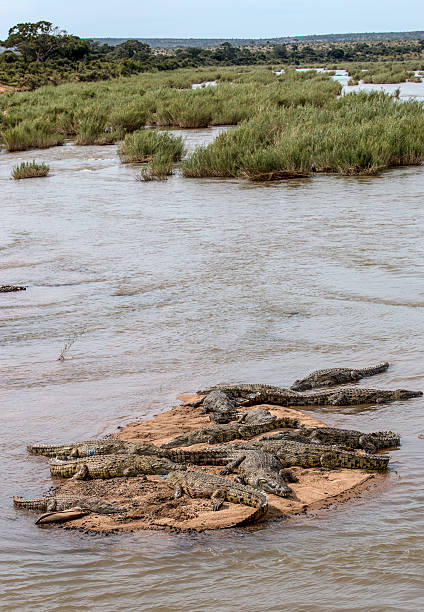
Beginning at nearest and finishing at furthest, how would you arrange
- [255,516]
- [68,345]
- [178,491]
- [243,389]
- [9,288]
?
1. [255,516]
2. [178,491]
3. [243,389]
4. [68,345]
5. [9,288]

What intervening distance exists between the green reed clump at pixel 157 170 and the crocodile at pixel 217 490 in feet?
51.7

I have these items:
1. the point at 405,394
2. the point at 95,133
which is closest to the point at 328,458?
the point at 405,394

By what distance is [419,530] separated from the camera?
14.9 feet

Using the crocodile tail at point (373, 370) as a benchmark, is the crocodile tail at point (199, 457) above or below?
below

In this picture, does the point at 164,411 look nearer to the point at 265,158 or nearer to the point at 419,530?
the point at 419,530

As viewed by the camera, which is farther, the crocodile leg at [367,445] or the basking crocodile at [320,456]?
the crocodile leg at [367,445]

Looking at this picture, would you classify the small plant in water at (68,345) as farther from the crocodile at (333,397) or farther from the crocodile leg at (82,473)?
the crocodile leg at (82,473)

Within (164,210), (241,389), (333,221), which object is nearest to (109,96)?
(164,210)

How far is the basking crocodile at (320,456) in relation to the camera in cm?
537

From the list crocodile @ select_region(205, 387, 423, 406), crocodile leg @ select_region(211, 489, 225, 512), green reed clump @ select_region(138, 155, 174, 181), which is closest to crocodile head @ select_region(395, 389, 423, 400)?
crocodile @ select_region(205, 387, 423, 406)

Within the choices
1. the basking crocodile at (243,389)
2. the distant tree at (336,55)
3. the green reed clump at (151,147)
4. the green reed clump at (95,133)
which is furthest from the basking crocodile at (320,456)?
the distant tree at (336,55)

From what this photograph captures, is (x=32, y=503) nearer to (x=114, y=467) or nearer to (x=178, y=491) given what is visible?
(x=114, y=467)

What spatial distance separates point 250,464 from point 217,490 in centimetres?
41

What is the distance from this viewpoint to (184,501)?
501 centimetres
